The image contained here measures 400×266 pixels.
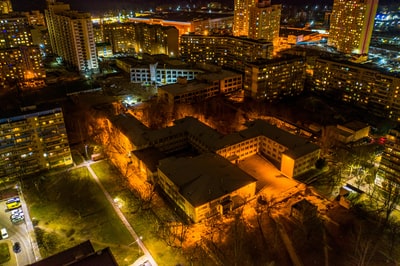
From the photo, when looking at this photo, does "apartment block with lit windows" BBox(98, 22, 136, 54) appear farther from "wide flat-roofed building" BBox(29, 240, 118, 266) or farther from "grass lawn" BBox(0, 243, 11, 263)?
"wide flat-roofed building" BBox(29, 240, 118, 266)

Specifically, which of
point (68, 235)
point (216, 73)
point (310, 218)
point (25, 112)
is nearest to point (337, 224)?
point (310, 218)

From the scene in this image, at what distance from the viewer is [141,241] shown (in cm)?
2442

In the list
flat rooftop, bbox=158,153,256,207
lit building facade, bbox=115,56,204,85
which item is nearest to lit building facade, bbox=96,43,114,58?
lit building facade, bbox=115,56,204,85

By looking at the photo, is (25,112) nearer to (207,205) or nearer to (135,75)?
(207,205)

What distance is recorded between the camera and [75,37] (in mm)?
61406

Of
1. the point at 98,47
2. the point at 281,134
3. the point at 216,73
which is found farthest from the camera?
the point at 98,47

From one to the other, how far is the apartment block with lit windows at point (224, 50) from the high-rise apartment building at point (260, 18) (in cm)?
1374

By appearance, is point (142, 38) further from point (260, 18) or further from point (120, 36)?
point (260, 18)

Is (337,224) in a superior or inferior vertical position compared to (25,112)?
inferior

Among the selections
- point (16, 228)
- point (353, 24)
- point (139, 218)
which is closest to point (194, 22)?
point (353, 24)

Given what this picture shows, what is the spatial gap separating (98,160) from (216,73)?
2726 cm

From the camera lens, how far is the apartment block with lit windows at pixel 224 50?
59.7m

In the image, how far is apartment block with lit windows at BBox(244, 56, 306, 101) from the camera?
47.6 meters

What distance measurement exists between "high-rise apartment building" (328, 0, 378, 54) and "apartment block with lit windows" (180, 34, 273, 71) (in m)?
25.0
